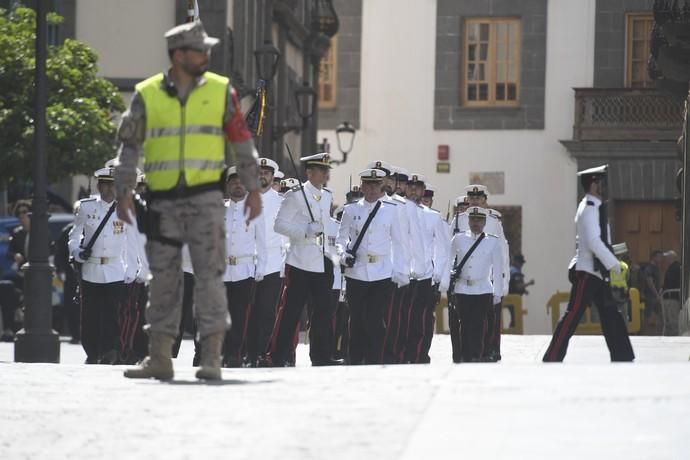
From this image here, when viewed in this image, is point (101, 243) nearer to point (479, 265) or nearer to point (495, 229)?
point (479, 265)

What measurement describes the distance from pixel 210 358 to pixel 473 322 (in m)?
10.3

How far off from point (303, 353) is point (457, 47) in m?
21.7

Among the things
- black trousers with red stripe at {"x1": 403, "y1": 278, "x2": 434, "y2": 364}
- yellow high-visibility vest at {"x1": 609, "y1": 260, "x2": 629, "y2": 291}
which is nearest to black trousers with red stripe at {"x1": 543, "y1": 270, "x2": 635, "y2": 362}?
yellow high-visibility vest at {"x1": 609, "y1": 260, "x2": 629, "y2": 291}

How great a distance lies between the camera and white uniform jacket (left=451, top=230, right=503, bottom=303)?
2130 centimetres

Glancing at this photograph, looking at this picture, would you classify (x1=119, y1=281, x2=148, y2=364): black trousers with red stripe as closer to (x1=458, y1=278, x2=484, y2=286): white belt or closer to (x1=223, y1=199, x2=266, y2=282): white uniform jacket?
(x1=223, y1=199, x2=266, y2=282): white uniform jacket

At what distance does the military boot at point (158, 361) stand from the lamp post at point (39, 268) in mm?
7915

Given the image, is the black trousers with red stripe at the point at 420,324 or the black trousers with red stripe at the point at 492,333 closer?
the black trousers with red stripe at the point at 420,324

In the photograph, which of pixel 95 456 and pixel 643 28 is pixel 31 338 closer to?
pixel 95 456

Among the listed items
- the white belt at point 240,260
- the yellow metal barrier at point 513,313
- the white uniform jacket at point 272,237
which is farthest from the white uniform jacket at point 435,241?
the yellow metal barrier at point 513,313

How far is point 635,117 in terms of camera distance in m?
41.7

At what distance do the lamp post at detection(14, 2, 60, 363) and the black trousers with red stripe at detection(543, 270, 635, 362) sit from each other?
5.16 meters

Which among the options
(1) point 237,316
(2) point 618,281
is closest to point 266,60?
(1) point 237,316

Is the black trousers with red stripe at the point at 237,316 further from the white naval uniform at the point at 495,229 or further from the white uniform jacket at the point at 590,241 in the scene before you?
the white naval uniform at the point at 495,229

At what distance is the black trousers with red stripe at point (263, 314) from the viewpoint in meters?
18.5
